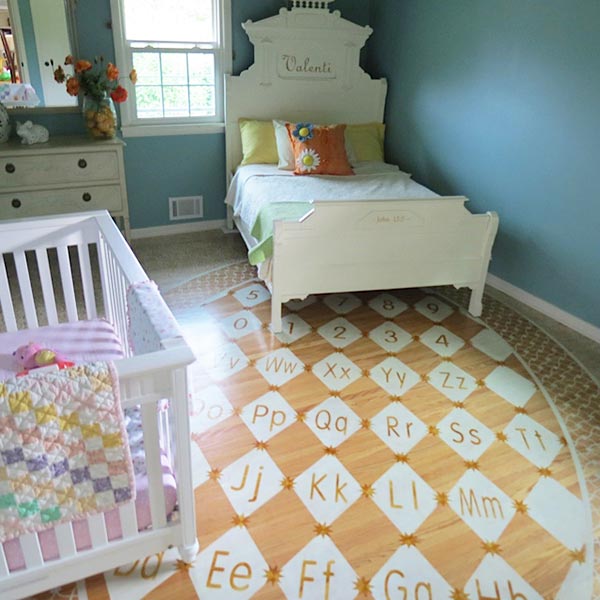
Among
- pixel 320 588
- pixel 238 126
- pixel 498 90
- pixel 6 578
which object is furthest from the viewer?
pixel 238 126

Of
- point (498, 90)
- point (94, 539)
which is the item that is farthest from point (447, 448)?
point (498, 90)

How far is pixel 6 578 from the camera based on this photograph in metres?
1.30

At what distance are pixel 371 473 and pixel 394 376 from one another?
64 cm

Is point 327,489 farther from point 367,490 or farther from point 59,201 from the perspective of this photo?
point 59,201

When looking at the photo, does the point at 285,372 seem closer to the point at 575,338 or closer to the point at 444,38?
the point at 575,338

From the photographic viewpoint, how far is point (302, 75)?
13.0 ft

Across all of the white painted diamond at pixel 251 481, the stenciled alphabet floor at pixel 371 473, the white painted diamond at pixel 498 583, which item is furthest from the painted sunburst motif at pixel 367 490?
the white painted diamond at pixel 498 583

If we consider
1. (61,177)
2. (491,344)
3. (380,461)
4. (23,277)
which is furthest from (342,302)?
(61,177)

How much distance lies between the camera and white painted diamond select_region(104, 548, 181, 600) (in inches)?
59.1

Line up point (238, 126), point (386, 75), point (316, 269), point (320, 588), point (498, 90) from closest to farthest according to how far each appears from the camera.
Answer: point (320, 588)
point (316, 269)
point (498, 90)
point (238, 126)
point (386, 75)

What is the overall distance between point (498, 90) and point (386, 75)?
125 cm

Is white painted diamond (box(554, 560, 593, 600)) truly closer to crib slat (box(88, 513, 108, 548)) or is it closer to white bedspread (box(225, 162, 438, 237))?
crib slat (box(88, 513, 108, 548))

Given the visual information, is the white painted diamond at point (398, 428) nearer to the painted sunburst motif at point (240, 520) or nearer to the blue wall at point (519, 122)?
the painted sunburst motif at point (240, 520)

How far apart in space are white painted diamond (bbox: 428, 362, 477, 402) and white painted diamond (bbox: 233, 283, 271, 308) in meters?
1.10
